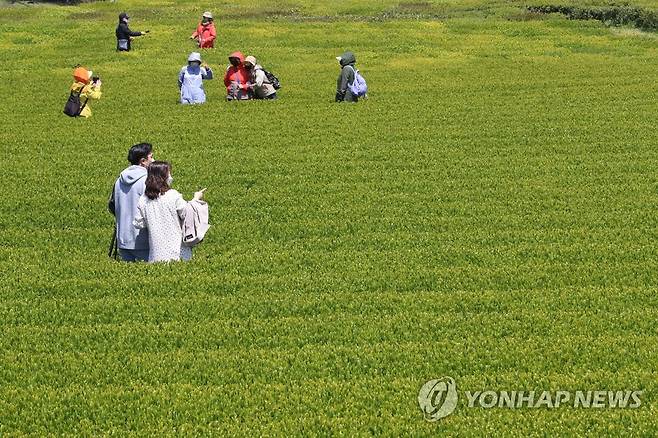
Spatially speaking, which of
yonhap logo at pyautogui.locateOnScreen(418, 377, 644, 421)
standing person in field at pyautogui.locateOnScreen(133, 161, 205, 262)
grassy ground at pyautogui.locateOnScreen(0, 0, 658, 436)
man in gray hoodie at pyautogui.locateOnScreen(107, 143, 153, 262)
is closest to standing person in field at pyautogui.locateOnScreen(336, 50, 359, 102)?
grassy ground at pyautogui.locateOnScreen(0, 0, 658, 436)

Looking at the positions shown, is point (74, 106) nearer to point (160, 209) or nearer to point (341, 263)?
point (160, 209)

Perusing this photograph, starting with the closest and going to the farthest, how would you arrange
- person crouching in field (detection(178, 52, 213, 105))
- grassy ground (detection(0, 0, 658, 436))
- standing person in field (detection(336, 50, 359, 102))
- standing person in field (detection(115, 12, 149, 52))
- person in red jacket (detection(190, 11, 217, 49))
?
grassy ground (detection(0, 0, 658, 436)) → standing person in field (detection(336, 50, 359, 102)) → person crouching in field (detection(178, 52, 213, 105)) → standing person in field (detection(115, 12, 149, 52)) → person in red jacket (detection(190, 11, 217, 49))

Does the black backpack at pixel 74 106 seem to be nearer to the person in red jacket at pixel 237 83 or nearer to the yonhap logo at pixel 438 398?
the person in red jacket at pixel 237 83

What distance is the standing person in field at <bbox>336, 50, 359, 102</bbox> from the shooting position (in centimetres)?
3048

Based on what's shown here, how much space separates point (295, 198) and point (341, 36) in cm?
3268

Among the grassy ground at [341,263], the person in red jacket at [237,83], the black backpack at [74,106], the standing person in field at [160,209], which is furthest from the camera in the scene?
the person in red jacket at [237,83]

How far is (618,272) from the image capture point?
13867 mm

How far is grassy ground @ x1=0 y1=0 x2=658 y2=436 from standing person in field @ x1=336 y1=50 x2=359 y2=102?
1.01 m

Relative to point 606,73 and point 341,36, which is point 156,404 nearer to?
point 606,73

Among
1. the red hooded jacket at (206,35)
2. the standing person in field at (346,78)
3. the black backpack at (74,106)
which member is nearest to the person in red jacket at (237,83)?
the standing person in field at (346,78)

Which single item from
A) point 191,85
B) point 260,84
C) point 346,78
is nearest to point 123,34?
point 191,85

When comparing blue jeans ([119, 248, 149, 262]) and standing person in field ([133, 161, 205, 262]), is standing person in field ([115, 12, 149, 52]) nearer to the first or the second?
blue jeans ([119, 248, 149, 262])

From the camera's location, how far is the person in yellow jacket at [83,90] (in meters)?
29.3

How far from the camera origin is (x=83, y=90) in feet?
97.5
